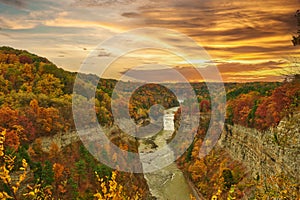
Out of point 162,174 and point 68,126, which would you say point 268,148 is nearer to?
point 68,126

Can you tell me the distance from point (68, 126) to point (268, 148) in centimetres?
2019

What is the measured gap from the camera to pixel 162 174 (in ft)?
140

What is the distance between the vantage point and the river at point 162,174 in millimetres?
35281

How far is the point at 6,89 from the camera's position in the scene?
3550 cm

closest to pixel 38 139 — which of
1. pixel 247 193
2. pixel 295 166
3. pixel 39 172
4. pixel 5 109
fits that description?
pixel 5 109

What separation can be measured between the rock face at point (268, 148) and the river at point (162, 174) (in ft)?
23.8

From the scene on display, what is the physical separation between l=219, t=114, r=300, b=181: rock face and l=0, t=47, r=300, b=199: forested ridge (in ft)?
3.16

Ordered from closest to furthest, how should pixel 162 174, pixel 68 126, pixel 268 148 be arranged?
pixel 268 148, pixel 68 126, pixel 162 174

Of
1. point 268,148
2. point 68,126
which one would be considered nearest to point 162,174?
point 68,126

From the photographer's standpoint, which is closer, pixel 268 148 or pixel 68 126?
pixel 268 148

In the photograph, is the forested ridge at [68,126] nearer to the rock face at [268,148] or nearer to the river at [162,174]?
the rock face at [268,148]

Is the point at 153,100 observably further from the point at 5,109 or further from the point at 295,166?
the point at 295,166

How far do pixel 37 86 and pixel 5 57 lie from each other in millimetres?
13812

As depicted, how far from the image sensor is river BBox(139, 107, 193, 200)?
35.3 metres
